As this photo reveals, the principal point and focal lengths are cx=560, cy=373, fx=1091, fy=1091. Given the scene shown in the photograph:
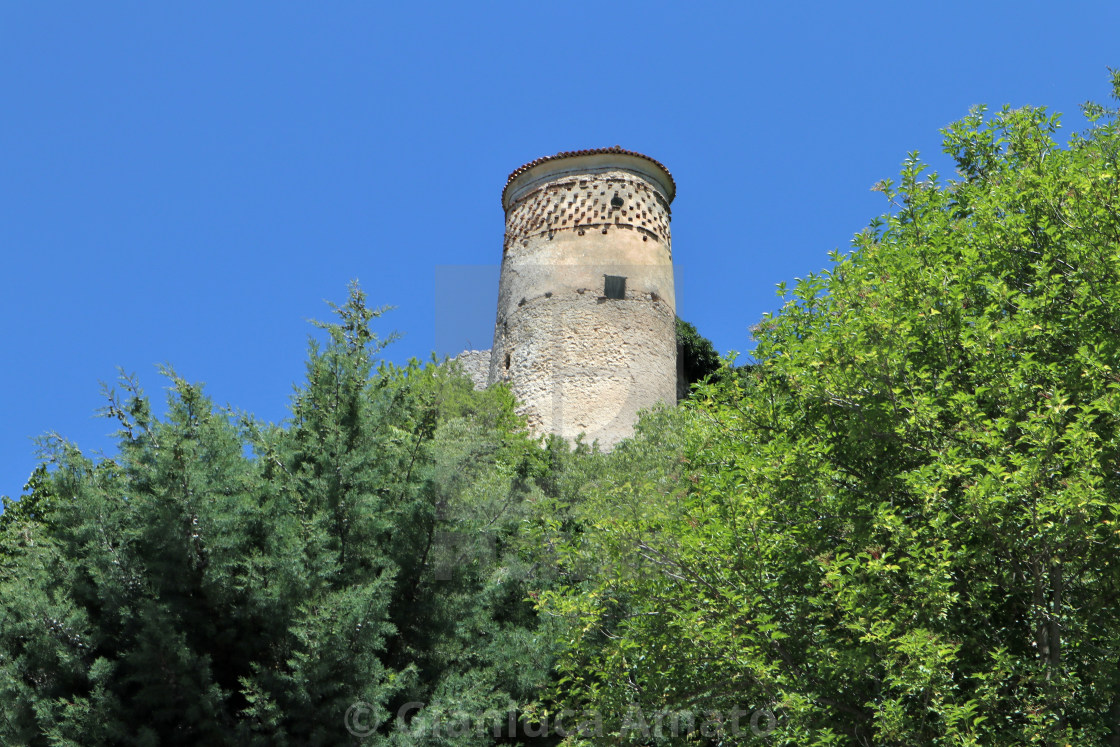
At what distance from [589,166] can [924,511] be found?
18887 millimetres

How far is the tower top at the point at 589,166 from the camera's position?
26.0m

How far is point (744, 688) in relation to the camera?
920 centimetres

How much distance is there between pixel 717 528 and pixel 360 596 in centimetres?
350

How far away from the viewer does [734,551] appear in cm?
940

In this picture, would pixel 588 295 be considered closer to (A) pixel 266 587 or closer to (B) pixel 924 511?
Answer: (A) pixel 266 587

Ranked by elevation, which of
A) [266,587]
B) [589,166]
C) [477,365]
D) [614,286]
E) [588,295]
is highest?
[589,166]

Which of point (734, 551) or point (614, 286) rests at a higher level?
point (614, 286)

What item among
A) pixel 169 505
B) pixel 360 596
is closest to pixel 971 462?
pixel 360 596

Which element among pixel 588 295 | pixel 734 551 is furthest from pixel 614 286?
pixel 734 551

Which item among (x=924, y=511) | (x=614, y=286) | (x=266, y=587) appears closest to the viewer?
(x=924, y=511)

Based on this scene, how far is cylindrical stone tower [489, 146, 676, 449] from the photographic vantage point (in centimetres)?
2427

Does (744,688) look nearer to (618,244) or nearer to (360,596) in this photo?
(360,596)

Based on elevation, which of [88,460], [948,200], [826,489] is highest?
[948,200]

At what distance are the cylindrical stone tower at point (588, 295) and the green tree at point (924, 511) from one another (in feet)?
42.7
